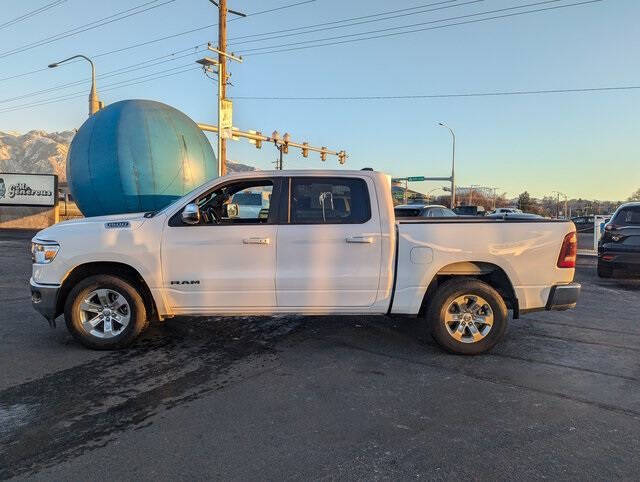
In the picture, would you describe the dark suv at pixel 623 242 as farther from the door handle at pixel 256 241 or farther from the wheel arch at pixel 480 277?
the door handle at pixel 256 241

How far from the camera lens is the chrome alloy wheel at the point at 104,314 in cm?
545

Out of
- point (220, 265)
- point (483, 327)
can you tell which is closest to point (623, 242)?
point (483, 327)

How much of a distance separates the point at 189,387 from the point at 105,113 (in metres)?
12.2

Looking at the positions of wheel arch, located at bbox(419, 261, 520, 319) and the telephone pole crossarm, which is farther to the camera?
the telephone pole crossarm

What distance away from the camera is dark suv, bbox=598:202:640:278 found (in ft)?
33.9

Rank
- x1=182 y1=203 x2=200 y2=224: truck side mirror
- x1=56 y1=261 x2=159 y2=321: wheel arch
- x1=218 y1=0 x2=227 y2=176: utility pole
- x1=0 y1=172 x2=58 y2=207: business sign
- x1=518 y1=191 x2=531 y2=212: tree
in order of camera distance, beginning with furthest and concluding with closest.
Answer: x1=518 y1=191 x2=531 y2=212: tree
x1=0 y1=172 x2=58 y2=207: business sign
x1=218 y1=0 x2=227 y2=176: utility pole
x1=56 y1=261 x2=159 y2=321: wheel arch
x1=182 y1=203 x2=200 y2=224: truck side mirror

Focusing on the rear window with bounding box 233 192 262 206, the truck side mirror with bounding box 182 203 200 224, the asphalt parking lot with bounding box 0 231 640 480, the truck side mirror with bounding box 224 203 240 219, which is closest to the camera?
the asphalt parking lot with bounding box 0 231 640 480

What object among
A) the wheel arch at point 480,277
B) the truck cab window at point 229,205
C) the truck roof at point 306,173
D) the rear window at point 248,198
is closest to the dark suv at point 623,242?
the wheel arch at point 480,277

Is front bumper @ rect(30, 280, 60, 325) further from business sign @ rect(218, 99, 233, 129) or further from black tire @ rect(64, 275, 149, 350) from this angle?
business sign @ rect(218, 99, 233, 129)

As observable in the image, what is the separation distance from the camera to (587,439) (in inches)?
139

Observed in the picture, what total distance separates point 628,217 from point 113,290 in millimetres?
10415

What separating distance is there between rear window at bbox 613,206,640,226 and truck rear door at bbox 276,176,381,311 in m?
7.91

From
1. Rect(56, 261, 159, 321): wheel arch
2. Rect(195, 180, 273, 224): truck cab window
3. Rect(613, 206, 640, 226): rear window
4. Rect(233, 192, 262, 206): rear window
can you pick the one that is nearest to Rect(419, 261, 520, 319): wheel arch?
Rect(195, 180, 273, 224): truck cab window

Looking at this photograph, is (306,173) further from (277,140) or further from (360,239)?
(277,140)
